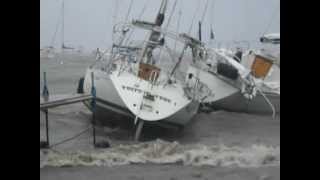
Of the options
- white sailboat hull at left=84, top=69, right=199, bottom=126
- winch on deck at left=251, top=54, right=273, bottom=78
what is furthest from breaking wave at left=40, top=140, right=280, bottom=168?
winch on deck at left=251, top=54, right=273, bottom=78

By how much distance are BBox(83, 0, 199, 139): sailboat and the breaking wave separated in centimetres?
98

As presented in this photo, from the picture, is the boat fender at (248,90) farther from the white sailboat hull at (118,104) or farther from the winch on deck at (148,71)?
the winch on deck at (148,71)

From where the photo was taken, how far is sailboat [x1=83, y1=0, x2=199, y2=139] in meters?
13.2

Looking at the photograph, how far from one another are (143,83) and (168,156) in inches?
116

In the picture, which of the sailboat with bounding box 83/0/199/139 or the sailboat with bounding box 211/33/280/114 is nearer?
the sailboat with bounding box 83/0/199/139

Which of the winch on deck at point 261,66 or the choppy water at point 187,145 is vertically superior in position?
the winch on deck at point 261,66

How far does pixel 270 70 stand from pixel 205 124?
421 cm

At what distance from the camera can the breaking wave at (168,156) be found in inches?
398

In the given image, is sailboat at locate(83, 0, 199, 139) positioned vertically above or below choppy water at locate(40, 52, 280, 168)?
above

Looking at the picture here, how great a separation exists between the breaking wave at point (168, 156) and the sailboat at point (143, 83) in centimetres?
98

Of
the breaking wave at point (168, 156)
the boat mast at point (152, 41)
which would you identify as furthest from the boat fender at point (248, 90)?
the breaking wave at point (168, 156)

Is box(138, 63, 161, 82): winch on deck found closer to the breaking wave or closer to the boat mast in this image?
the boat mast

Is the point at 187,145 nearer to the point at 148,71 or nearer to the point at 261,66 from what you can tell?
the point at 148,71
